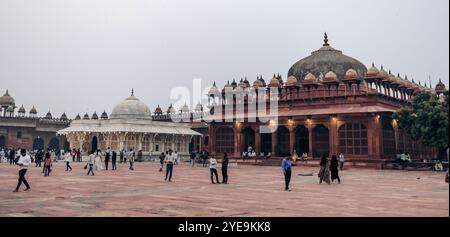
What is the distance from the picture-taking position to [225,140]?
1641 inches

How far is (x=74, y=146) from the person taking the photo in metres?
45.8

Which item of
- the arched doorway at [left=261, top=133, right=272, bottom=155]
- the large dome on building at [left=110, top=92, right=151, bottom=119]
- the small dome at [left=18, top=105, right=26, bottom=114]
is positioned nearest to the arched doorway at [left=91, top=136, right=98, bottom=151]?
the large dome on building at [left=110, top=92, right=151, bottom=119]

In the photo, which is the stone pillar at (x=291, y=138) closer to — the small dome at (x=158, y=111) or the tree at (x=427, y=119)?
the tree at (x=427, y=119)

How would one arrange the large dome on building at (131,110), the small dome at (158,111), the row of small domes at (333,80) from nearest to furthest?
the row of small domes at (333,80), the large dome on building at (131,110), the small dome at (158,111)

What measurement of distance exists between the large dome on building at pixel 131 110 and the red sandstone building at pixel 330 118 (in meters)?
15.5

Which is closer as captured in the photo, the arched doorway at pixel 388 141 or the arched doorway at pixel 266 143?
the arched doorway at pixel 388 141

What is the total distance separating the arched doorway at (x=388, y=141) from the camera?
32.4m

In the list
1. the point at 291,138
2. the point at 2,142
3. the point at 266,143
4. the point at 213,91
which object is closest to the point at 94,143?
the point at 213,91

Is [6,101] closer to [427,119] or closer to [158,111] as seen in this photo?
[158,111]

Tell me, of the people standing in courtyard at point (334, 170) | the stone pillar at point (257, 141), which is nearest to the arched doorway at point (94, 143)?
the stone pillar at point (257, 141)

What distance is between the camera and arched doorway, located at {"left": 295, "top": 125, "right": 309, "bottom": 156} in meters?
38.4

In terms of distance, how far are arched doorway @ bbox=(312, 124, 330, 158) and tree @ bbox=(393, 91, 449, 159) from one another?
7030mm

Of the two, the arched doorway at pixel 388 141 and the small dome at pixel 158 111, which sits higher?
the small dome at pixel 158 111
